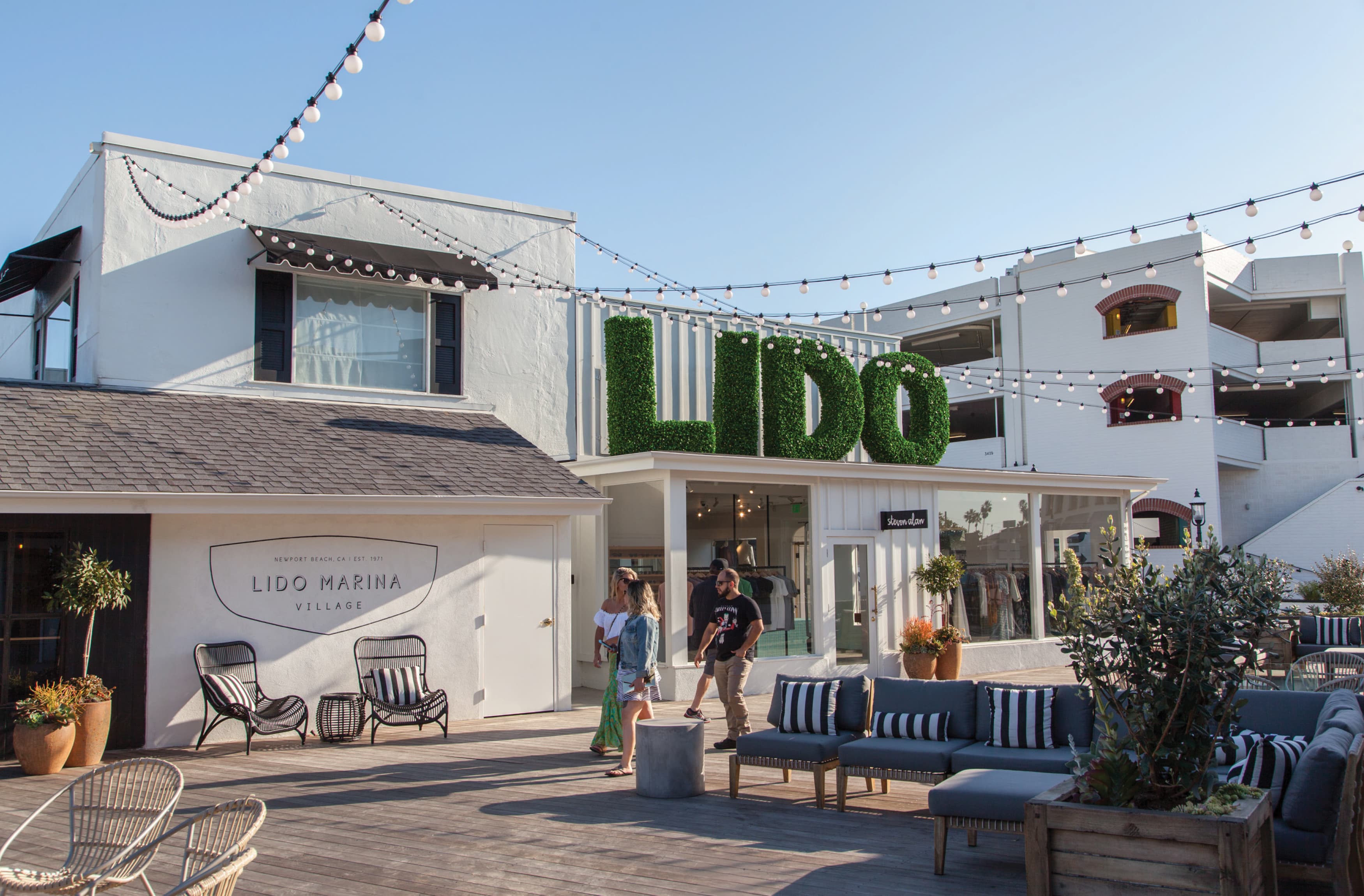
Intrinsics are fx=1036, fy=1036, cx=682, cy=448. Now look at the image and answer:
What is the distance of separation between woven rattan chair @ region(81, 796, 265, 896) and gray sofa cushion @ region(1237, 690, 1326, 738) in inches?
222

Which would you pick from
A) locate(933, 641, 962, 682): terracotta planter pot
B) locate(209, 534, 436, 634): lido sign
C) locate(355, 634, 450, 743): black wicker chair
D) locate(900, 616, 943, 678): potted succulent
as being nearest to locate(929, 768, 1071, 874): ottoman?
locate(355, 634, 450, 743): black wicker chair

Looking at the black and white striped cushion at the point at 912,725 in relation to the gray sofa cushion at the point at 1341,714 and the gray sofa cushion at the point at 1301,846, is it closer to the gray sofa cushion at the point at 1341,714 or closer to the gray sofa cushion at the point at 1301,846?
the gray sofa cushion at the point at 1341,714

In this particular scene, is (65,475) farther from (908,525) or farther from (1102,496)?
(1102,496)

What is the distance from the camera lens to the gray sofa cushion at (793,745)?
287 inches

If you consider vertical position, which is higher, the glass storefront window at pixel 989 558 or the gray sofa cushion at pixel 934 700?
the glass storefront window at pixel 989 558

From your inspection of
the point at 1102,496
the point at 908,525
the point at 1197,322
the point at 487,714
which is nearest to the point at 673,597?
the point at 487,714

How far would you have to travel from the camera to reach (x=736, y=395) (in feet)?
48.3

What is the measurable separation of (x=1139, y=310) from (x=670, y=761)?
71.7ft

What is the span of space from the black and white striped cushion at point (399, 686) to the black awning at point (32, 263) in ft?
20.9

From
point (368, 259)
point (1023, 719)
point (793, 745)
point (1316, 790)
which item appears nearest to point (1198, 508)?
point (1023, 719)

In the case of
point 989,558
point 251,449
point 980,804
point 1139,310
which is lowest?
point 980,804

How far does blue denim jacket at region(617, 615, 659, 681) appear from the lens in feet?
27.9

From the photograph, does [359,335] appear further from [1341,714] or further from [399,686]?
[1341,714]

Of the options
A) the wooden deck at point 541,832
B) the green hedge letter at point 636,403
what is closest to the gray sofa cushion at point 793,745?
the wooden deck at point 541,832
